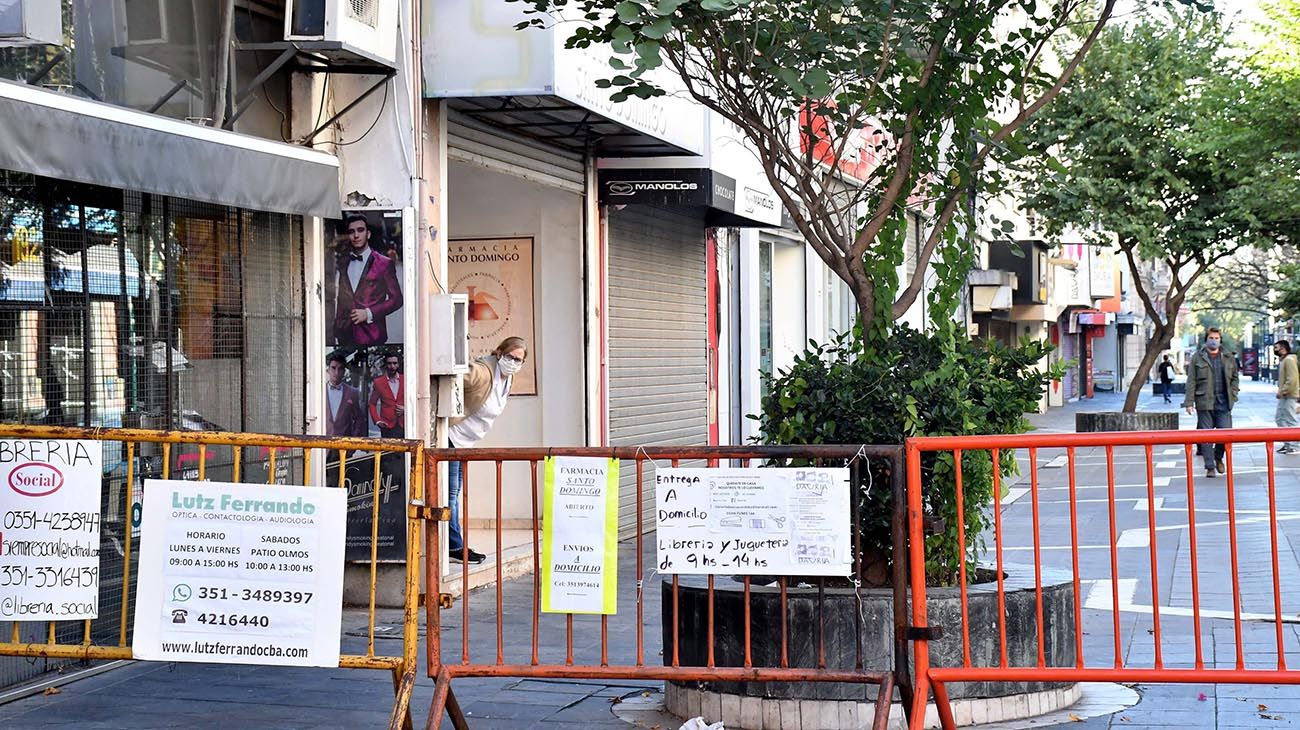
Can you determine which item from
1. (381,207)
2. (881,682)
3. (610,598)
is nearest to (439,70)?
(381,207)

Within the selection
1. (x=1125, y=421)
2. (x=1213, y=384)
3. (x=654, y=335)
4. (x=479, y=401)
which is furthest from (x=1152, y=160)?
(x=479, y=401)

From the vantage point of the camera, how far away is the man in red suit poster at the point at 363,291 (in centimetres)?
974

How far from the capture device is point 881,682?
5.75m

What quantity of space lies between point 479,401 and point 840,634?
5482 millimetres

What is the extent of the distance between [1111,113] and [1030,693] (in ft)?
69.6

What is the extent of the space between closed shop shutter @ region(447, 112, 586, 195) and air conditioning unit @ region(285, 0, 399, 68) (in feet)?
5.22

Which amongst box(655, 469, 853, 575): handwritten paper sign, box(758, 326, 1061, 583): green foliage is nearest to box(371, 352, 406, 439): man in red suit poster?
box(758, 326, 1061, 583): green foliage

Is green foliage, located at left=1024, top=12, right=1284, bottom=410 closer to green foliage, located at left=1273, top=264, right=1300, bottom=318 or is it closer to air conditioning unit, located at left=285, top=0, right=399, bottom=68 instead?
green foliage, located at left=1273, top=264, right=1300, bottom=318

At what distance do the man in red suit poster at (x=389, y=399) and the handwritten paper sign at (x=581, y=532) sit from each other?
3.91 metres

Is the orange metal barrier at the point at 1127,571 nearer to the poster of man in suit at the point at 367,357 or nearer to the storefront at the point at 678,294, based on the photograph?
the storefront at the point at 678,294

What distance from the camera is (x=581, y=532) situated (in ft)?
19.6

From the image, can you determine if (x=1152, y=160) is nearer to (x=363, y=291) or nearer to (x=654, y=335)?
(x=654, y=335)

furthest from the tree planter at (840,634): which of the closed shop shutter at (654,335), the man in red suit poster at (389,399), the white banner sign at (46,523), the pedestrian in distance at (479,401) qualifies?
the closed shop shutter at (654,335)

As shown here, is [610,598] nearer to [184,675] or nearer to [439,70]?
[184,675]
